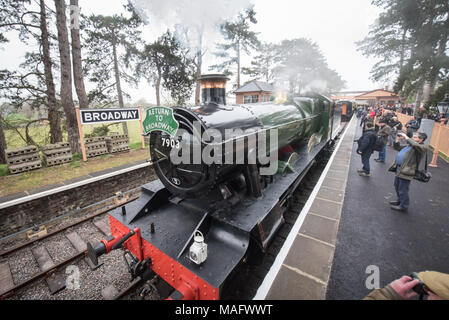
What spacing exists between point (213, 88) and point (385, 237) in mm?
3919

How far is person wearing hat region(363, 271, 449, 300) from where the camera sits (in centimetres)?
150

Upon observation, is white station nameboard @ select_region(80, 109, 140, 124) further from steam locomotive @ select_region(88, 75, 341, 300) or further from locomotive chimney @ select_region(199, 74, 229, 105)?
locomotive chimney @ select_region(199, 74, 229, 105)

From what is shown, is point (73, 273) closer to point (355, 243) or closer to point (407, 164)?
point (355, 243)

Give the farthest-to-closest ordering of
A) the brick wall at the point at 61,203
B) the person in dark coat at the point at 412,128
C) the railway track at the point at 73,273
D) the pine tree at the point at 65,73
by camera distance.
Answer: the pine tree at the point at 65,73 → the person in dark coat at the point at 412,128 → the brick wall at the point at 61,203 → the railway track at the point at 73,273

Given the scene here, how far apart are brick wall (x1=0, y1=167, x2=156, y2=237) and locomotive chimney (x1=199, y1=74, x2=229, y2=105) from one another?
4677 millimetres

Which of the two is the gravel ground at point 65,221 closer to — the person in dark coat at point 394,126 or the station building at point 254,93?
the person in dark coat at point 394,126

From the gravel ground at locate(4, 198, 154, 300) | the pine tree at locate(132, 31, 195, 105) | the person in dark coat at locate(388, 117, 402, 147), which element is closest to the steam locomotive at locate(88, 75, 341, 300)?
the gravel ground at locate(4, 198, 154, 300)

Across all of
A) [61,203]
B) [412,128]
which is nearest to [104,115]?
[61,203]

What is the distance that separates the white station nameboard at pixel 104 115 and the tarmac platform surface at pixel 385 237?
8.54 m

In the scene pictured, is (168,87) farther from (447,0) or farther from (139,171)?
(447,0)

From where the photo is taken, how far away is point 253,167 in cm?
304

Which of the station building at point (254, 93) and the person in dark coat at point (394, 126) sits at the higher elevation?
the station building at point (254, 93)

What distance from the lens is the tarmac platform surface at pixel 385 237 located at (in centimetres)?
281

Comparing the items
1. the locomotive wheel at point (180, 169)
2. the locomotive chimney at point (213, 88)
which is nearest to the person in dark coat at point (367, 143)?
the locomotive chimney at point (213, 88)
